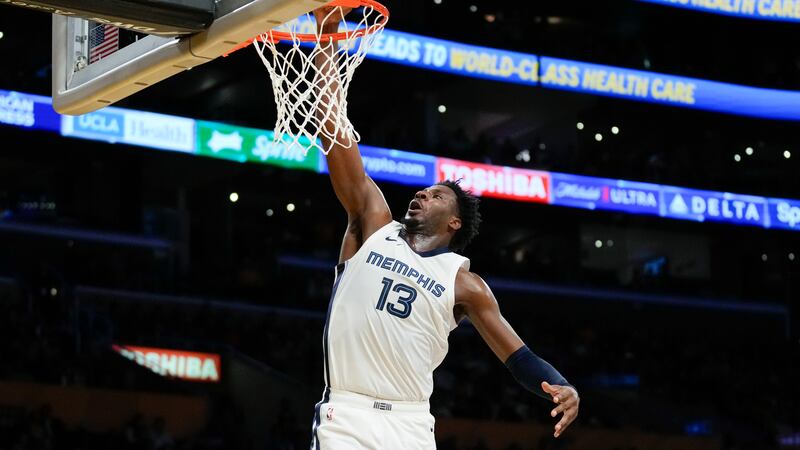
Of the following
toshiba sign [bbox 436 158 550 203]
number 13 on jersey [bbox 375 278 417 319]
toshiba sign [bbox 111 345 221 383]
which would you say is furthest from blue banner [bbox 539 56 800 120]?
number 13 on jersey [bbox 375 278 417 319]

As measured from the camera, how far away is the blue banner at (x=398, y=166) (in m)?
21.5

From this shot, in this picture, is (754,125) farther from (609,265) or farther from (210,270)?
(210,270)

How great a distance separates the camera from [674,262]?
102ft

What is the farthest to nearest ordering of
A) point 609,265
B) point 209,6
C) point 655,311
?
point 609,265 < point 655,311 < point 209,6

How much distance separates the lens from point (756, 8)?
26.2m

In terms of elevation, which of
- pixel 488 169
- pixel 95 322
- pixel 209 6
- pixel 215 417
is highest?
pixel 488 169

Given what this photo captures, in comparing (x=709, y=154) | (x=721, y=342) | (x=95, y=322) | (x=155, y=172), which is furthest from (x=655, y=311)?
(x=95, y=322)

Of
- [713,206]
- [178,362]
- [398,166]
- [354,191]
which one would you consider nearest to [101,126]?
[178,362]

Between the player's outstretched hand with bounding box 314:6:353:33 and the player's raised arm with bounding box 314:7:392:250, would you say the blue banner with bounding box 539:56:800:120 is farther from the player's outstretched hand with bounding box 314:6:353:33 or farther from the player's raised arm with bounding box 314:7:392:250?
the player's raised arm with bounding box 314:7:392:250

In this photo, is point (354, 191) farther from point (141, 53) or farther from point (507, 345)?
point (141, 53)

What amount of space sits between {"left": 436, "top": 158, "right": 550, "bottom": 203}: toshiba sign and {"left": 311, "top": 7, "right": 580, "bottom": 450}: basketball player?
16.3 metres

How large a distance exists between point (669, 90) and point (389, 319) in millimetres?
20983

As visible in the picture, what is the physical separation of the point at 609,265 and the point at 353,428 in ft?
85.7

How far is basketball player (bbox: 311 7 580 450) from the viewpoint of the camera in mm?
5223
